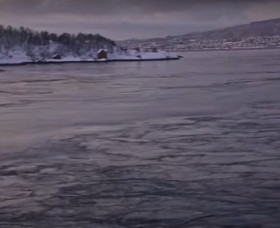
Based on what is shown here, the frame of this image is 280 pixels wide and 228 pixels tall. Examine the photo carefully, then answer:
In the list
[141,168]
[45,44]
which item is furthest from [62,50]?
[141,168]

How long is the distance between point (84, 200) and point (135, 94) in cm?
1846

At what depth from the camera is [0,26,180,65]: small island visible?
105875 millimetres

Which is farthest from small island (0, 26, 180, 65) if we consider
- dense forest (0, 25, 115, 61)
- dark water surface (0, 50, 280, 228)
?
dark water surface (0, 50, 280, 228)

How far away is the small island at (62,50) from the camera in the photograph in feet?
347

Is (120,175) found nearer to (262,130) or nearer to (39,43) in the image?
(262,130)

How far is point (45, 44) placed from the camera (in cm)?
12038

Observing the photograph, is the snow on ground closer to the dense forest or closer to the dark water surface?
the dense forest

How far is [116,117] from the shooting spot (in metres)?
17.8

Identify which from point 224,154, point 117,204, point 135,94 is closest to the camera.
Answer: point 117,204

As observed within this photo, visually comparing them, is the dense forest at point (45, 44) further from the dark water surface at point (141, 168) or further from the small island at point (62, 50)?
the dark water surface at point (141, 168)

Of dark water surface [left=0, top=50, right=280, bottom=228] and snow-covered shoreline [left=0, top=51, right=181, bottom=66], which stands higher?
dark water surface [left=0, top=50, right=280, bottom=228]

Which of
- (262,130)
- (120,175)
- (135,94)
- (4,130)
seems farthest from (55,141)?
(135,94)

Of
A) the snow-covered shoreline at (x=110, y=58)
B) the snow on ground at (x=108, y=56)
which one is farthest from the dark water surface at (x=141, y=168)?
the snow on ground at (x=108, y=56)

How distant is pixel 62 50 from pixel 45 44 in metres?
5.58
